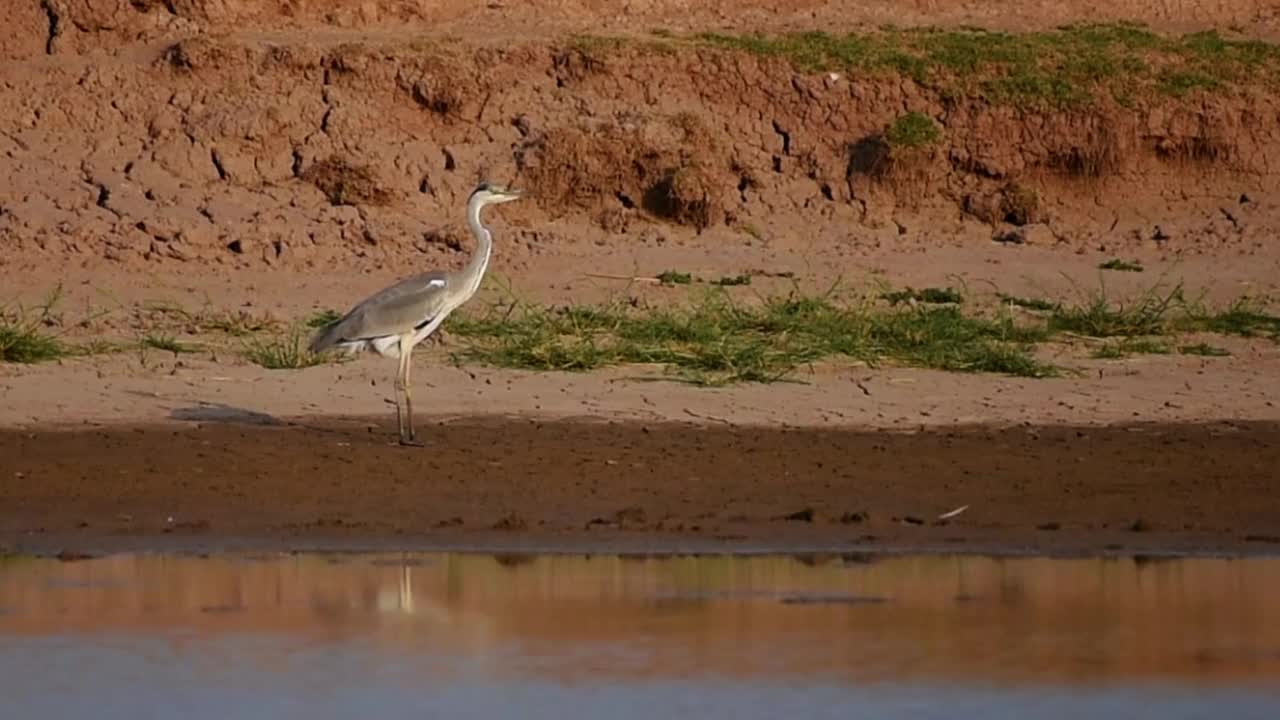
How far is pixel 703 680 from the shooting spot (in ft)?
25.0

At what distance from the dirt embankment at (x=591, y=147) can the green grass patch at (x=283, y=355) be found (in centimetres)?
268

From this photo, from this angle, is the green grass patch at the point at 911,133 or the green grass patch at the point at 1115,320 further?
the green grass patch at the point at 911,133

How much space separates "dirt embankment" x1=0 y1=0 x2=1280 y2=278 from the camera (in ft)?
52.6

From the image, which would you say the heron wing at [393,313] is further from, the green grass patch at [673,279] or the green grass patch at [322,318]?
the green grass patch at [673,279]

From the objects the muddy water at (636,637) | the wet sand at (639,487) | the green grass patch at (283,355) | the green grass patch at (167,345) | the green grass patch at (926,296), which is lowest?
the muddy water at (636,637)

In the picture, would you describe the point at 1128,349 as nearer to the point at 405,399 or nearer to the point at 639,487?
the point at 639,487

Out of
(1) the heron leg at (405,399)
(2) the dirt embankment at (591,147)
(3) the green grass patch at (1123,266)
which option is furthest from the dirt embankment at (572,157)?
(1) the heron leg at (405,399)

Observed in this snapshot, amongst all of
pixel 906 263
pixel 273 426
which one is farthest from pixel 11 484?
pixel 906 263

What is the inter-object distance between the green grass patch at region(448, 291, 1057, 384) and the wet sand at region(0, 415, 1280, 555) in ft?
3.25

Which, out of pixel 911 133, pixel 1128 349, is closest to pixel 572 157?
pixel 911 133

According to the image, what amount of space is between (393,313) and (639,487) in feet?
5.43

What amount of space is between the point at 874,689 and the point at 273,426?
4.69 meters

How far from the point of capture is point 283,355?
41.3 feet

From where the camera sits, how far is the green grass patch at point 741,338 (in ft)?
41.2
